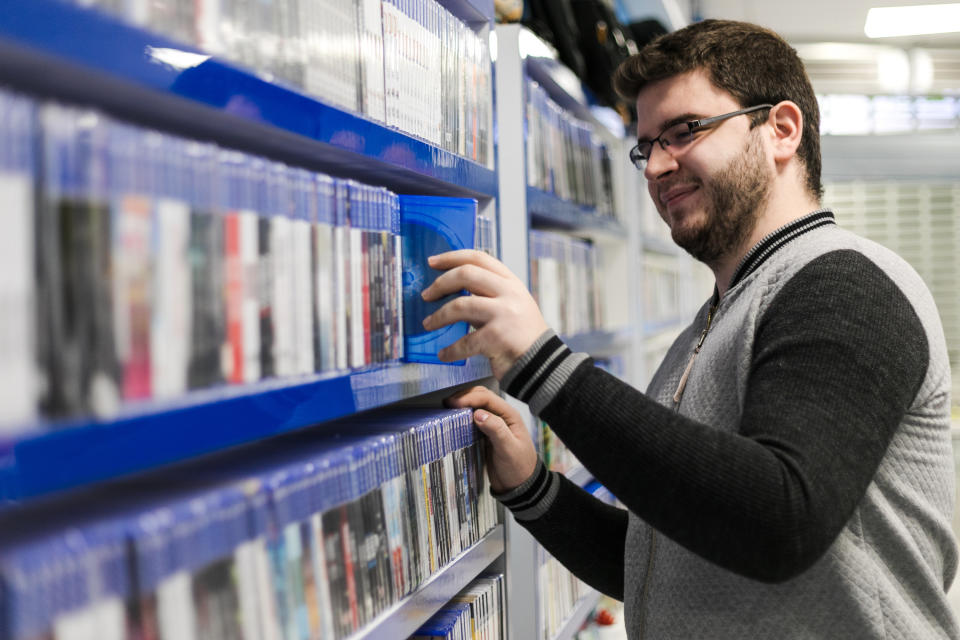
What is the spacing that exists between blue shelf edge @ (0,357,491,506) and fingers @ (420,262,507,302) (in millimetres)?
145

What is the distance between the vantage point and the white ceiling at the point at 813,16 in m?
4.75

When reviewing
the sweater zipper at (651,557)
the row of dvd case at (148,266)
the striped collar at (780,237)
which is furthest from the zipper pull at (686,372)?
the row of dvd case at (148,266)

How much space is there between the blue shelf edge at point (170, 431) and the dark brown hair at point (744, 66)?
2.47ft

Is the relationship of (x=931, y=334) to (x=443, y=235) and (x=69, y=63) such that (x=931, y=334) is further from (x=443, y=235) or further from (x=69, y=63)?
(x=69, y=63)

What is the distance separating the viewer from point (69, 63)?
0.58 m

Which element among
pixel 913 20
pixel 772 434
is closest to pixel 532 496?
pixel 772 434

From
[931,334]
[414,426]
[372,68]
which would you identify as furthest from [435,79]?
[931,334]

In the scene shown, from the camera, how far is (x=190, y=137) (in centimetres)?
92

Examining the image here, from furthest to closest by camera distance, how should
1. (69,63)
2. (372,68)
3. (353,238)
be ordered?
(372,68) → (353,238) → (69,63)

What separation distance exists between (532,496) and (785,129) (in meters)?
0.76

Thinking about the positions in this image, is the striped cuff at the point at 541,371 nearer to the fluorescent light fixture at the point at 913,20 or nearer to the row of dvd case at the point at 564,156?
the row of dvd case at the point at 564,156

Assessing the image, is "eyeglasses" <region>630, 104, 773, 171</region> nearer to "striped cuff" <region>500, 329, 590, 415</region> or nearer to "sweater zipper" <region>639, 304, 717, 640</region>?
"sweater zipper" <region>639, 304, 717, 640</region>

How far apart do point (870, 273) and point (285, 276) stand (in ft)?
2.34

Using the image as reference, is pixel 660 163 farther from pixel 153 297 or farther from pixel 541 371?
pixel 153 297
